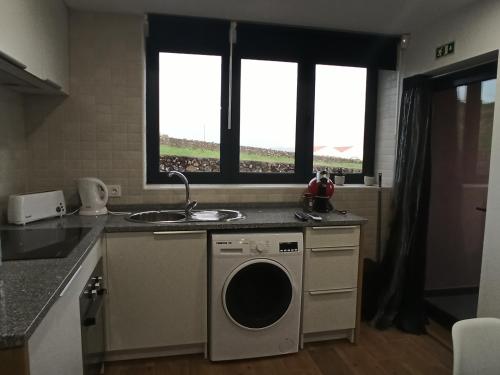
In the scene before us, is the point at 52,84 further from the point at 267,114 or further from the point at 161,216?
the point at 267,114

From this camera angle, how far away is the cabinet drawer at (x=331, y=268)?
7.57ft

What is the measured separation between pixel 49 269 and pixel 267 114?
202cm

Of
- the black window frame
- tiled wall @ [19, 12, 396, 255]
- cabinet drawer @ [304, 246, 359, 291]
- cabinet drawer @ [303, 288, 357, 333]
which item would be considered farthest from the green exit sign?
tiled wall @ [19, 12, 396, 255]

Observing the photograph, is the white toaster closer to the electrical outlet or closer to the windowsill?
the electrical outlet

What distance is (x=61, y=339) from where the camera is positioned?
1175 mm

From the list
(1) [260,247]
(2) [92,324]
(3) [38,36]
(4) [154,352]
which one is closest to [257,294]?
(1) [260,247]

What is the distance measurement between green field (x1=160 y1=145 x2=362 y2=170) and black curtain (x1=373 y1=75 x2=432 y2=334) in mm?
497

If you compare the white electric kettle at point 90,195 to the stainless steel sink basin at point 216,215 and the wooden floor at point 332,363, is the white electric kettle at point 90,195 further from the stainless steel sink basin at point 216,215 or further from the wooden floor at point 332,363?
the wooden floor at point 332,363

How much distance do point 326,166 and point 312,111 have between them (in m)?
0.48

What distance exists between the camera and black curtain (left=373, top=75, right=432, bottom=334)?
8.55ft

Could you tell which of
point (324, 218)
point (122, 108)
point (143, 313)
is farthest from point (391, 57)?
point (143, 313)

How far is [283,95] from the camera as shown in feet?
9.50

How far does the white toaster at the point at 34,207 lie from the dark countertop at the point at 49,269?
45mm

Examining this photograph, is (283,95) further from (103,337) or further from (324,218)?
(103,337)
